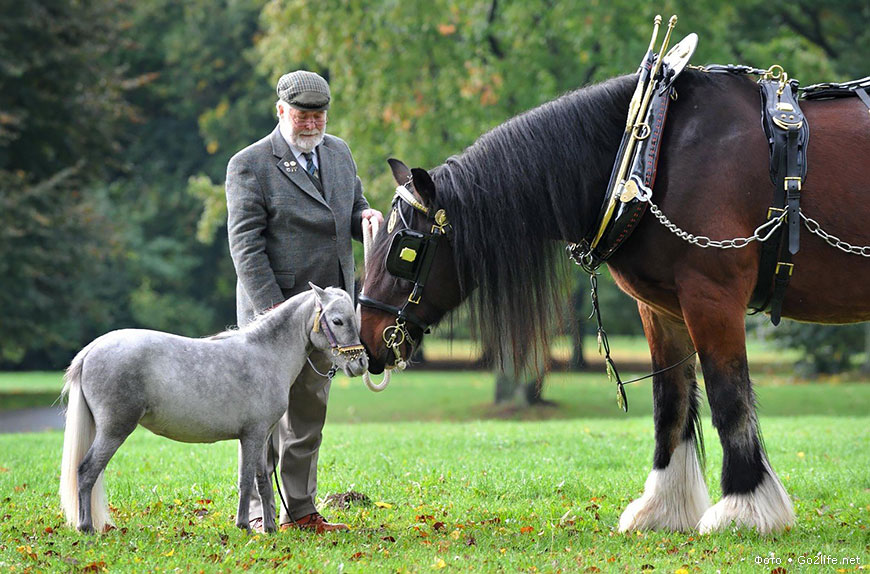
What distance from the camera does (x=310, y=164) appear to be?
5191 mm

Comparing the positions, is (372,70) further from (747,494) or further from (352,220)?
(747,494)

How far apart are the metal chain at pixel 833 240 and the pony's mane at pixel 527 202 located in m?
1.02

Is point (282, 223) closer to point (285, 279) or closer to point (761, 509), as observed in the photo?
point (285, 279)

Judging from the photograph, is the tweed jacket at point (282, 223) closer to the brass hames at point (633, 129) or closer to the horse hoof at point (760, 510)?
the brass hames at point (633, 129)

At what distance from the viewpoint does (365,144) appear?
16.6m

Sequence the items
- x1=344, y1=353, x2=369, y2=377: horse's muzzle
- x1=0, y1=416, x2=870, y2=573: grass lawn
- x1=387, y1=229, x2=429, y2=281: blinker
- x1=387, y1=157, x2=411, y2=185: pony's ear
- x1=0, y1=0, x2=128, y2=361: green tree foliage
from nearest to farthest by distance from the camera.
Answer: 1. x1=0, y1=416, x2=870, y2=573: grass lawn
2. x1=344, y1=353, x2=369, y2=377: horse's muzzle
3. x1=387, y1=229, x2=429, y2=281: blinker
4. x1=387, y1=157, x2=411, y2=185: pony's ear
5. x1=0, y1=0, x2=128, y2=361: green tree foliage

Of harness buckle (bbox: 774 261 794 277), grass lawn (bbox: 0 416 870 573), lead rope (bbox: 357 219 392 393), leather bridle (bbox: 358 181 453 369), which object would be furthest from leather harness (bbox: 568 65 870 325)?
grass lawn (bbox: 0 416 870 573)

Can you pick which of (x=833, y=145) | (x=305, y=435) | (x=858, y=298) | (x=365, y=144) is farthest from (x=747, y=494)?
(x=365, y=144)

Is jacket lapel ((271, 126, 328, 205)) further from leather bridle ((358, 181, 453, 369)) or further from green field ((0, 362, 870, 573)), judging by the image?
green field ((0, 362, 870, 573))

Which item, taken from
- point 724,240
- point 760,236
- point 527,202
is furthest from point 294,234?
point 760,236

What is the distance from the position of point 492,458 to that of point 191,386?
12.9 ft

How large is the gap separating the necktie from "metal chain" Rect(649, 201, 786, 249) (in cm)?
182

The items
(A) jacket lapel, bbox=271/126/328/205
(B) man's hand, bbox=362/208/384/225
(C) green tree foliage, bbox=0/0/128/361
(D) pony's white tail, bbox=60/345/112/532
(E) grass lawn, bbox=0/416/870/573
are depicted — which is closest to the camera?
(E) grass lawn, bbox=0/416/870/573

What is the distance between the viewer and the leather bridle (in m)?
4.72
